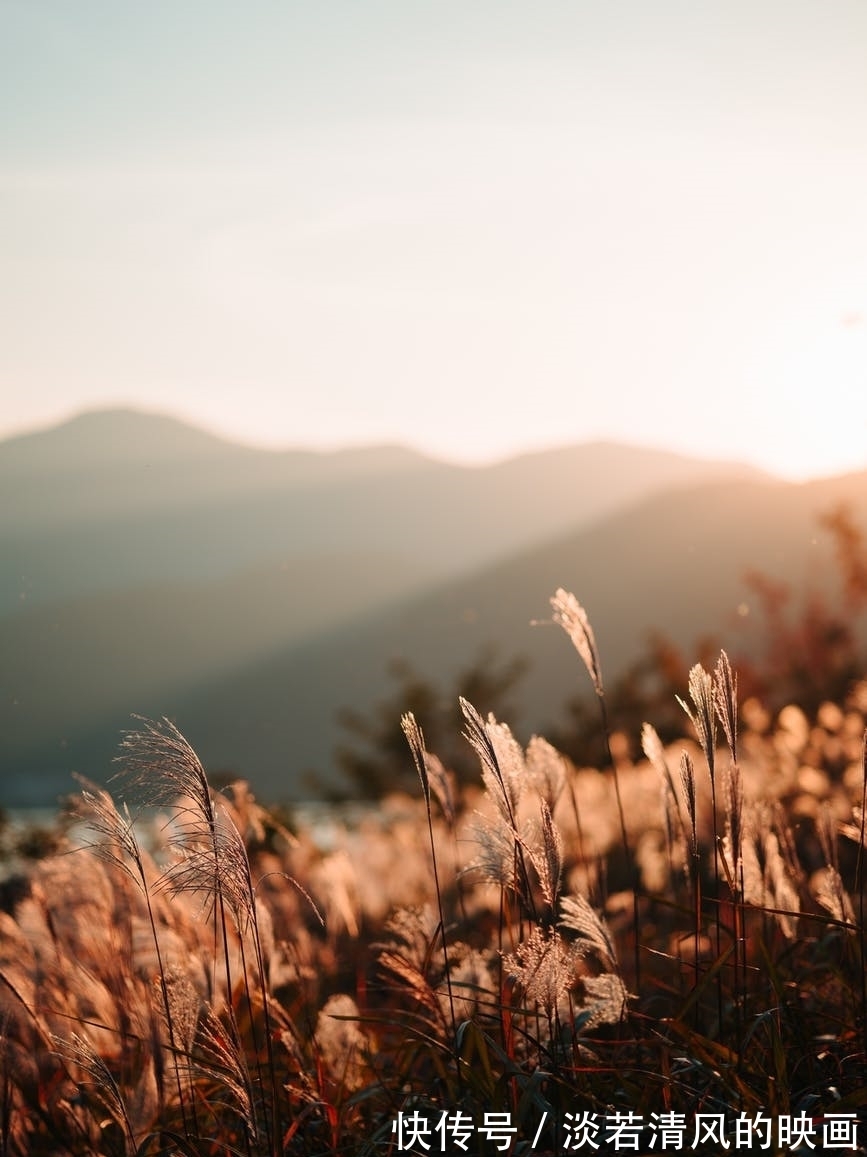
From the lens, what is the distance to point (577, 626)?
2.55 metres

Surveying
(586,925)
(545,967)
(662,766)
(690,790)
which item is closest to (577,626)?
(662,766)

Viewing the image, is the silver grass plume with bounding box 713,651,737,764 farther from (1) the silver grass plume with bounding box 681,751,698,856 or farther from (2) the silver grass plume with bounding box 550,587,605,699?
(2) the silver grass plume with bounding box 550,587,605,699

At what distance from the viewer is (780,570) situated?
6781cm

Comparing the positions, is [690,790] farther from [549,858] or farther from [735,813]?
[549,858]

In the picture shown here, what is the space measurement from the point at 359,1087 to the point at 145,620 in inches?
3123

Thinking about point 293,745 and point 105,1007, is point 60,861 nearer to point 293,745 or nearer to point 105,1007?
point 105,1007

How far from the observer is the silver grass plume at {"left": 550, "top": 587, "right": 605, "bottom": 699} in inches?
100

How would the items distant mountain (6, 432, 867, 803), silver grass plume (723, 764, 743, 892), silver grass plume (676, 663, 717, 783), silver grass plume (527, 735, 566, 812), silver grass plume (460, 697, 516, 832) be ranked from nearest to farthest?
silver grass plume (460, 697, 516, 832), silver grass plume (676, 663, 717, 783), silver grass plume (723, 764, 743, 892), silver grass plume (527, 735, 566, 812), distant mountain (6, 432, 867, 803)

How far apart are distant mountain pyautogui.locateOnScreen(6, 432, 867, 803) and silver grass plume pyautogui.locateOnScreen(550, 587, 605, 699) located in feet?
188

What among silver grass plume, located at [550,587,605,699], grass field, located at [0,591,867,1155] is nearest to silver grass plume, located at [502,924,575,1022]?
grass field, located at [0,591,867,1155]

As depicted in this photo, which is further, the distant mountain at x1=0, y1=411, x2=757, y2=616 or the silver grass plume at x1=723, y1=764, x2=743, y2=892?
the distant mountain at x1=0, y1=411, x2=757, y2=616

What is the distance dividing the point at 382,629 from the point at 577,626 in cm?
10718

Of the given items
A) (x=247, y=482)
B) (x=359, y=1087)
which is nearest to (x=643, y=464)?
(x=247, y=482)

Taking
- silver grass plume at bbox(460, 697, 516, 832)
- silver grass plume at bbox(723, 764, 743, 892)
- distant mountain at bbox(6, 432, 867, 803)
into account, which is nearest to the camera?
silver grass plume at bbox(460, 697, 516, 832)
